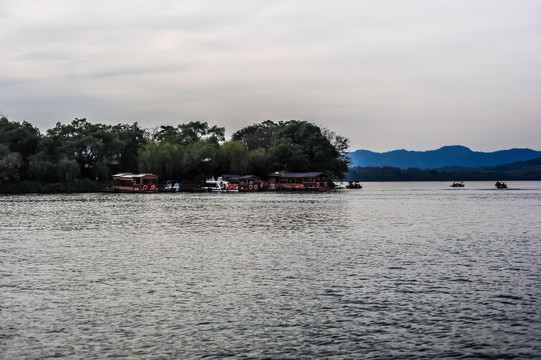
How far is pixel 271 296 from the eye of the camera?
1692 centimetres

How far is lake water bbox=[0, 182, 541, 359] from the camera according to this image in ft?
40.1

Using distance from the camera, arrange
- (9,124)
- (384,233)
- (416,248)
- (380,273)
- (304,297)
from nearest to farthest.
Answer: (304,297) < (380,273) < (416,248) < (384,233) < (9,124)

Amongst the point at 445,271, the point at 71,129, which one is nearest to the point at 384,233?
the point at 445,271

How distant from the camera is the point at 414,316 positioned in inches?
569

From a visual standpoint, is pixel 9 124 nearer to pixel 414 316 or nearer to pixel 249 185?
pixel 249 185

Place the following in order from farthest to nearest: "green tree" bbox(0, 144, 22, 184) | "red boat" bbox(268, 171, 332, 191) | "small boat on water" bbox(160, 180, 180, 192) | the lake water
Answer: "red boat" bbox(268, 171, 332, 191) < "small boat on water" bbox(160, 180, 180, 192) < "green tree" bbox(0, 144, 22, 184) < the lake water

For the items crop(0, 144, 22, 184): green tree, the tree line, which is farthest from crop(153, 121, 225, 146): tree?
crop(0, 144, 22, 184): green tree

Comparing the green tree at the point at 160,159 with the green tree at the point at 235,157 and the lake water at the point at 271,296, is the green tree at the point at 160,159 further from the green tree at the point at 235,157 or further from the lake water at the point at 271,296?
the lake water at the point at 271,296

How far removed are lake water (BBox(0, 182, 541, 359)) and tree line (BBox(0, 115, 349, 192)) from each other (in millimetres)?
75528

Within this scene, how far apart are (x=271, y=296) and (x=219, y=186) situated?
10344cm

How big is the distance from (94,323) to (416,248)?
1833 centimetres

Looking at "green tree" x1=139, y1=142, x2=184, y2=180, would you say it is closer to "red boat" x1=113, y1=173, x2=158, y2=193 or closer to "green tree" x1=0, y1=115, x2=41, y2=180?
"red boat" x1=113, y1=173, x2=158, y2=193

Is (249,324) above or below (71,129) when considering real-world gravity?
below

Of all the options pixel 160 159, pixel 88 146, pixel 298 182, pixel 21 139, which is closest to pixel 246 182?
pixel 298 182
